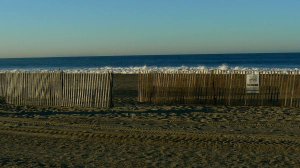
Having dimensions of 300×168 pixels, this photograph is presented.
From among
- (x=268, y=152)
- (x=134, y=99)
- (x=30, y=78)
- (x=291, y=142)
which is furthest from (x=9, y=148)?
(x=134, y=99)

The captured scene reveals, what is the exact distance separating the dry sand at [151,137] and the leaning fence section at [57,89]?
648 mm

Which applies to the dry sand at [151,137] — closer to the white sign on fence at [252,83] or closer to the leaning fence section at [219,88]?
the leaning fence section at [219,88]

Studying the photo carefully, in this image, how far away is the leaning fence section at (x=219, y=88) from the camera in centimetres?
1788

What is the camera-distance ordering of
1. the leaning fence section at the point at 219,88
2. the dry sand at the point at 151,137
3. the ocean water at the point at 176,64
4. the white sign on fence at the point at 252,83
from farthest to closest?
the ocean water at the point at 176,64
the white sign on fence at the point at 252,83
the leaning fence section at the point at 219,88
the dry sand at the point at 151,137

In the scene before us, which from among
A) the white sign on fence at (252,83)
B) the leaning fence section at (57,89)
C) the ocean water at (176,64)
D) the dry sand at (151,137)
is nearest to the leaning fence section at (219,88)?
the white sign on fence at (252,83)

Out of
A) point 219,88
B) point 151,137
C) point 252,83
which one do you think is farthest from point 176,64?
point 151,137

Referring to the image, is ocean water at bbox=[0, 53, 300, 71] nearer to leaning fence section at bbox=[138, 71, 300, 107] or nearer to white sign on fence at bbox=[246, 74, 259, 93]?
leaning fence section at bbox=[138, 71, 300, 107]

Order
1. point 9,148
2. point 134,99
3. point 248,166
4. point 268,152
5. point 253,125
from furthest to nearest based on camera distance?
point 134,99 → point 253,125 → point 9,148 → point 268,152 → point 248,166

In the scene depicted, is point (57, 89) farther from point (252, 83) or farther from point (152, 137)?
point (152, 137)

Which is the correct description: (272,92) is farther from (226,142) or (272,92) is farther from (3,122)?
(3,122)

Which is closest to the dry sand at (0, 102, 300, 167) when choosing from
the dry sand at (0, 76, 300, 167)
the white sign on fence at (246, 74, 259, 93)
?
the dry sand at (0, 76, 300, 167)

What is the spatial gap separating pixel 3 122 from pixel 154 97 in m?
6.25

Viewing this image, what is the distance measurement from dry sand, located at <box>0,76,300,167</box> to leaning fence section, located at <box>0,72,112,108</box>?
2.13ft

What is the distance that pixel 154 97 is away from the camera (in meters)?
18.9
